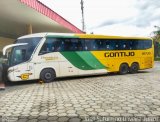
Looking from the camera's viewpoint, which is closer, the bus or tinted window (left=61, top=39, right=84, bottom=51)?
the bus

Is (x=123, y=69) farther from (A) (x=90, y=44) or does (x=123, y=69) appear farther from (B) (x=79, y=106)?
(B) (x=79, y=106)

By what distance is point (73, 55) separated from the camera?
559 inches

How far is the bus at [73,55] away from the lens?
41.6 ft

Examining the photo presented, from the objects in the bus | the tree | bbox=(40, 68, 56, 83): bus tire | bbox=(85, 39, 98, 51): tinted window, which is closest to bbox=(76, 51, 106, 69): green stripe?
the bus

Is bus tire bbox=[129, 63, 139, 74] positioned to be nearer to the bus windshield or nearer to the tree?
the bus windshield

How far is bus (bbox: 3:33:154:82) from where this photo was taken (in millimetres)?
12680

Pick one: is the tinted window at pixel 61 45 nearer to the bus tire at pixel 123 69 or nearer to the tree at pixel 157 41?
the bus tire at pixel 123 69

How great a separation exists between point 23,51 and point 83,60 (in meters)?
3.81

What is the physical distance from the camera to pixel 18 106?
6.87m

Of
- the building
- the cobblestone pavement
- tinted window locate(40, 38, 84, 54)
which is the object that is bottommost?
the cobblestone pavement

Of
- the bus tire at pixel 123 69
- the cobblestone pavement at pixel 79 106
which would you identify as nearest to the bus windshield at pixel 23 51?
the cobblestone pavement at pixel 79 106

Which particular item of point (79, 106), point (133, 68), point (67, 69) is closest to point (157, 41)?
point (133, 68)

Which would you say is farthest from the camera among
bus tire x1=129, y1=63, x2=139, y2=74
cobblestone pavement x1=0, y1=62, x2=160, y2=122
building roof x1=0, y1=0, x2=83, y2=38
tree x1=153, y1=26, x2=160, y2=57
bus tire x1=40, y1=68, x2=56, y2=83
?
tree x1=153, y1=26, x2=160, y2=57

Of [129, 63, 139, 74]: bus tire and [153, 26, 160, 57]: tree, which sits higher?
[153, 26, 160, 57]: tree
